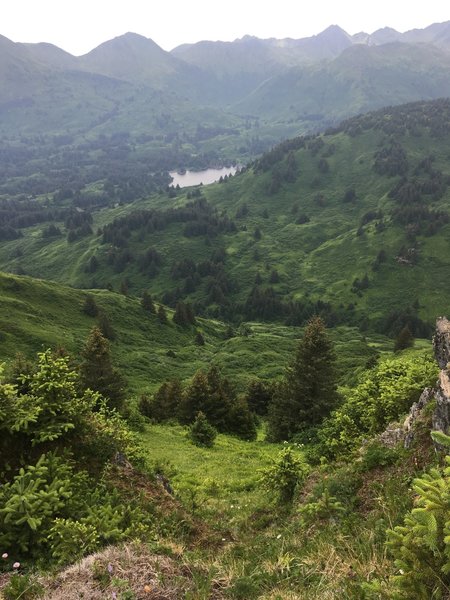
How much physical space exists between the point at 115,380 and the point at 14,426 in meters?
31.1

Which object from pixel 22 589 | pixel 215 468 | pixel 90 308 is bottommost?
pixel 90 308

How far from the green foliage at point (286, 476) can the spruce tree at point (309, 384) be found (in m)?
20.6

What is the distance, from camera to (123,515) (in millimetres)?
11664

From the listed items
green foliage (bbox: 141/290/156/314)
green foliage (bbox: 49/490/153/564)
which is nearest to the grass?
green foliage (bbox: 49/490/153/564)

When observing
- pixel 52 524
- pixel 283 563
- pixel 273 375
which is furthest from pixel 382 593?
pixel 273 375

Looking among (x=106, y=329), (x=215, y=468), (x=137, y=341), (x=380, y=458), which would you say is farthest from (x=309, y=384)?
(x=137, y=341)

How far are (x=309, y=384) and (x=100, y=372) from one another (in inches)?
810

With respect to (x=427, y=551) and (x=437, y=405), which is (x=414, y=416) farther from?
(x=427, y=551)

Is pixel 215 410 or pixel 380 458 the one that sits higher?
pixel 380 458

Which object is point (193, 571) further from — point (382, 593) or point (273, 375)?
point (273, 375)

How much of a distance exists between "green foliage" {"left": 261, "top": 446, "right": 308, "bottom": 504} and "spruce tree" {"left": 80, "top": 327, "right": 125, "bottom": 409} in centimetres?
2665

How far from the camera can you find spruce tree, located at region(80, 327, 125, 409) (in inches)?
1625

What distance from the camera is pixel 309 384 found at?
38.5m

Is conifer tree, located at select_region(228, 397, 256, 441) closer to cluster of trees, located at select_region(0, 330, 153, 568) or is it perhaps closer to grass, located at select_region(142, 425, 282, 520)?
grass, located at select_region(142, 425, 282, 520)
